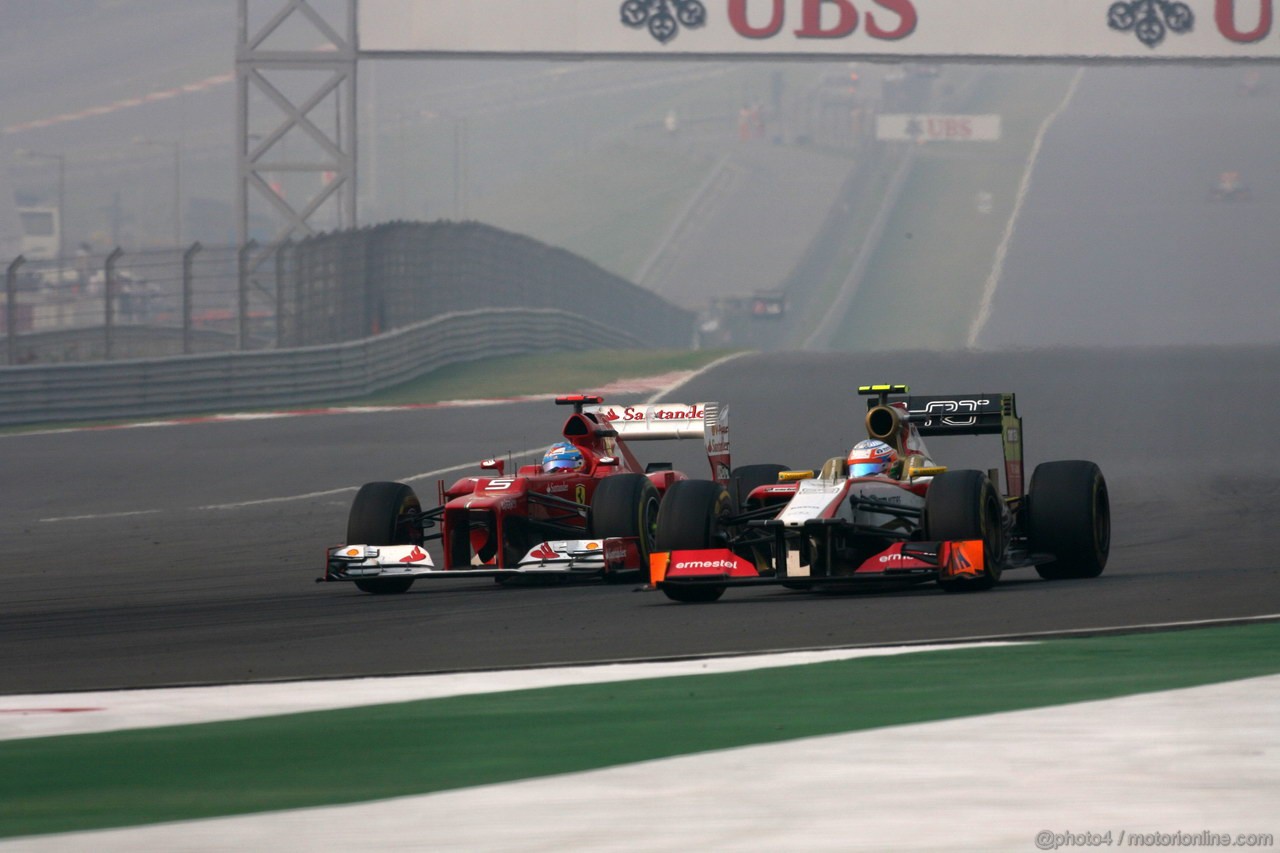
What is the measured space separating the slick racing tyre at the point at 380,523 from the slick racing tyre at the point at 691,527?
89.9 inches

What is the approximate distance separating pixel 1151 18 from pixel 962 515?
31904mm

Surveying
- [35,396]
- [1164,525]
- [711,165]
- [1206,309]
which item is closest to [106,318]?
[35,396]

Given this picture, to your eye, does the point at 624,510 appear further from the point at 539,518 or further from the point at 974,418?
the point at 974,418

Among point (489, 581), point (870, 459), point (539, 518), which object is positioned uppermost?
point (870, 459)

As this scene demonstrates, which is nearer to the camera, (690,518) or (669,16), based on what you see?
(690,518)

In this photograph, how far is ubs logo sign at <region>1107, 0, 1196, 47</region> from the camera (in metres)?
41.5

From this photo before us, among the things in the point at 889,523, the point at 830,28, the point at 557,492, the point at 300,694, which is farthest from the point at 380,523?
the point at 830,28

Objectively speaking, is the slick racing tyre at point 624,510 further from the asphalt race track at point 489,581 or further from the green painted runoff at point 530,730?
the green painted runoff at point 530,730

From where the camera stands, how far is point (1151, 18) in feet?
136

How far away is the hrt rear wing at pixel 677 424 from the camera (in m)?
15.3

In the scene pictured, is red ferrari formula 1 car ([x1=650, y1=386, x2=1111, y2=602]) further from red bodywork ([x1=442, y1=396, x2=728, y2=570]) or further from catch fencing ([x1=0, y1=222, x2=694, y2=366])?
catch fencing ([x1=0, y1=222, x2=694, y2=366])

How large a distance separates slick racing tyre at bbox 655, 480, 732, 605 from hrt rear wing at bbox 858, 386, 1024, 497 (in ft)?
6.08

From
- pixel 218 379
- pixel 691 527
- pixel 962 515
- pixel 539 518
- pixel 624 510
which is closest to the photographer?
pixel 962 515

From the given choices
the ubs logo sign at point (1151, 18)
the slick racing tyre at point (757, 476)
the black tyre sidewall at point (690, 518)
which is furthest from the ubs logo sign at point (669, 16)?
the black tyre sidewall at point (690, 518)
